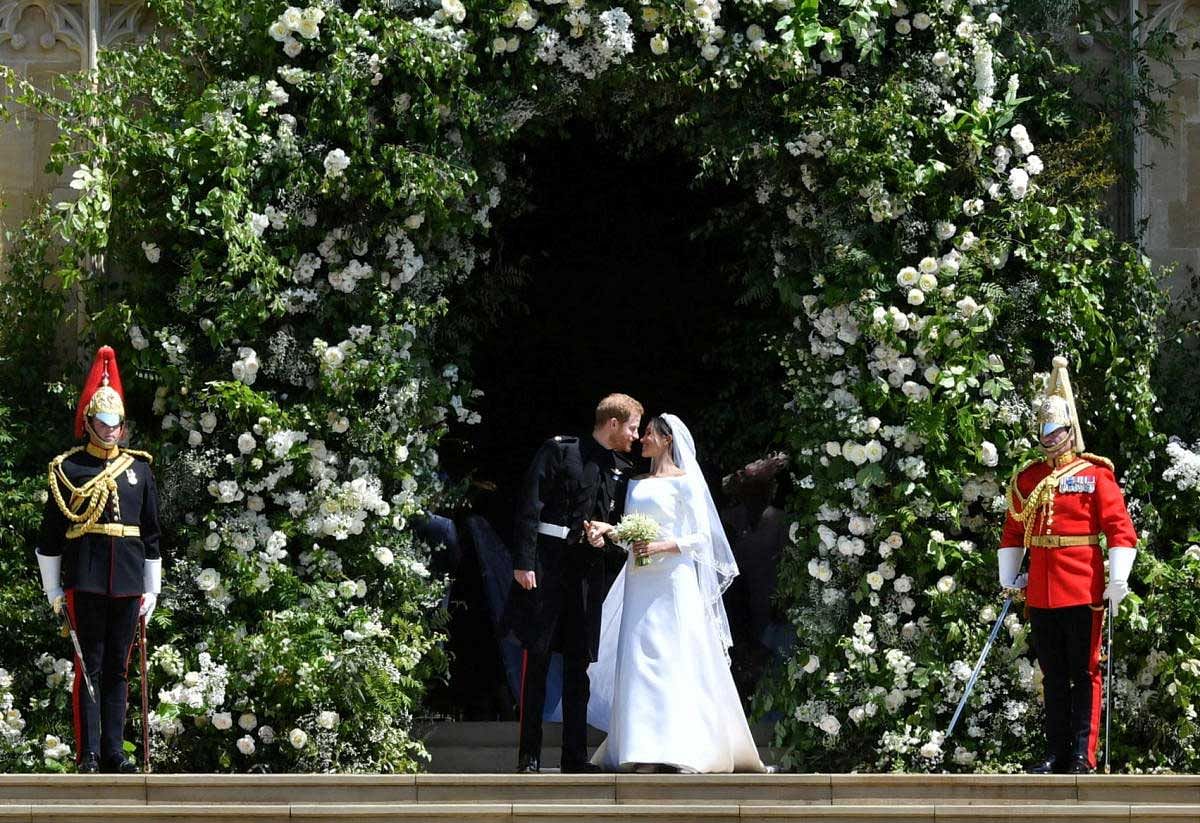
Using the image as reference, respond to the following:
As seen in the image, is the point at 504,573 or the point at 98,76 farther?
the point at 504,573

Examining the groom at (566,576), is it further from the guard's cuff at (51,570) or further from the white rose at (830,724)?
the guard's cuff at (51,570)

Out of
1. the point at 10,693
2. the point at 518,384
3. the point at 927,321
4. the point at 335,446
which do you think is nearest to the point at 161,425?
the point at 335,446

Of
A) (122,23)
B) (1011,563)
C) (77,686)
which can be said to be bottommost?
(77,686)

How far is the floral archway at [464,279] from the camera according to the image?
34.1 feet

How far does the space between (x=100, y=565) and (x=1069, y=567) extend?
177 inches

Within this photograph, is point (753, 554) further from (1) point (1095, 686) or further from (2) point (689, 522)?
(1) point (1095, 686)

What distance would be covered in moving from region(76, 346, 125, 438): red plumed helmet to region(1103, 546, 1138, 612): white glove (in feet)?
15.3

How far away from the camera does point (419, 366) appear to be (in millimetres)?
11016

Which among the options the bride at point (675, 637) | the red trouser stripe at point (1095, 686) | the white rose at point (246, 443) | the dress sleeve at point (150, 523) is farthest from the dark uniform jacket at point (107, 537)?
the red trouser stripe at point (1095, 686)

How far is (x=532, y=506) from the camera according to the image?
32.9ft

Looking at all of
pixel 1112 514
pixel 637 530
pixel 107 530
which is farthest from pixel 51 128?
pixel 1112 514

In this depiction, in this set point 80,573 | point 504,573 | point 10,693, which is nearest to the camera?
point 80,573

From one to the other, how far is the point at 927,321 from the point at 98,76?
4.57 metres

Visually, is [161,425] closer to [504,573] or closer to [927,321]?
[504,573]
